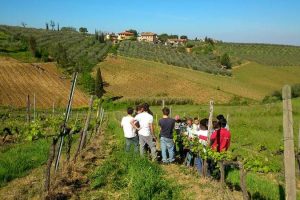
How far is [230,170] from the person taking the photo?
1263 centimetres

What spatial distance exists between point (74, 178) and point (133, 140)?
2.95 meters

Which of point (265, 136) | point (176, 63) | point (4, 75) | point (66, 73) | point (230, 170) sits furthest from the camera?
point (176, 63)

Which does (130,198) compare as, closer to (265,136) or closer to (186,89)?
(265,136)

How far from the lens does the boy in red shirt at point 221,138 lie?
439 inches

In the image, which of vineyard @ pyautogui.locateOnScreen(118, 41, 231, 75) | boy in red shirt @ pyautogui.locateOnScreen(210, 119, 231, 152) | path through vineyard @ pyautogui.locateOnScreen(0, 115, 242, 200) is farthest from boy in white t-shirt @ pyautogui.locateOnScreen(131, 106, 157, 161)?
vineyard @ pyautogui.locateOnScreen(118, 41, 231, 75)

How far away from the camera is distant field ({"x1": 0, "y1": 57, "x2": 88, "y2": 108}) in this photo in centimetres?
5025

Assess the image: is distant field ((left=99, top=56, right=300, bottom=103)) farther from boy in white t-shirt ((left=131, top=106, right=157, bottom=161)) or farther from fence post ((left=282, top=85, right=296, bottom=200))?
fence post ((left=282, top=85, right=296, bottom=200))

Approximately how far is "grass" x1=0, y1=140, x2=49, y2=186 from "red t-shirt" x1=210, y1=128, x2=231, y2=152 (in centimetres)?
540

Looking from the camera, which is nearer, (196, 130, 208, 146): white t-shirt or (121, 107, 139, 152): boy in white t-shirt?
(196, 130, 208, 146): white t-shirt

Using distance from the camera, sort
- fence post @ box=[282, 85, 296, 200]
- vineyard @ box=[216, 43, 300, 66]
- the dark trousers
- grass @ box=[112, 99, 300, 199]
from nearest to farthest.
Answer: fence post @ box=[282, 85, 296, 200]
grass @ box=[112, 99, 300, 199]
the dark trousers
vineyard @ box=[216, 43, 300, 66]

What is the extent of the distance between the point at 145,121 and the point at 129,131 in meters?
0.84

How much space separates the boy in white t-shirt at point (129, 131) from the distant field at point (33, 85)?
3592 cm

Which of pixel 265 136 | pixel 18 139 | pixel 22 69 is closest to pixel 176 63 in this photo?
pixel 22 69

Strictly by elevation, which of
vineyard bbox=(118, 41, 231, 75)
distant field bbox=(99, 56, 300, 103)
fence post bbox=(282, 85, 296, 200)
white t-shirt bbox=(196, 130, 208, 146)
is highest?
fence post bbox=(282, 85, 296, 200)
